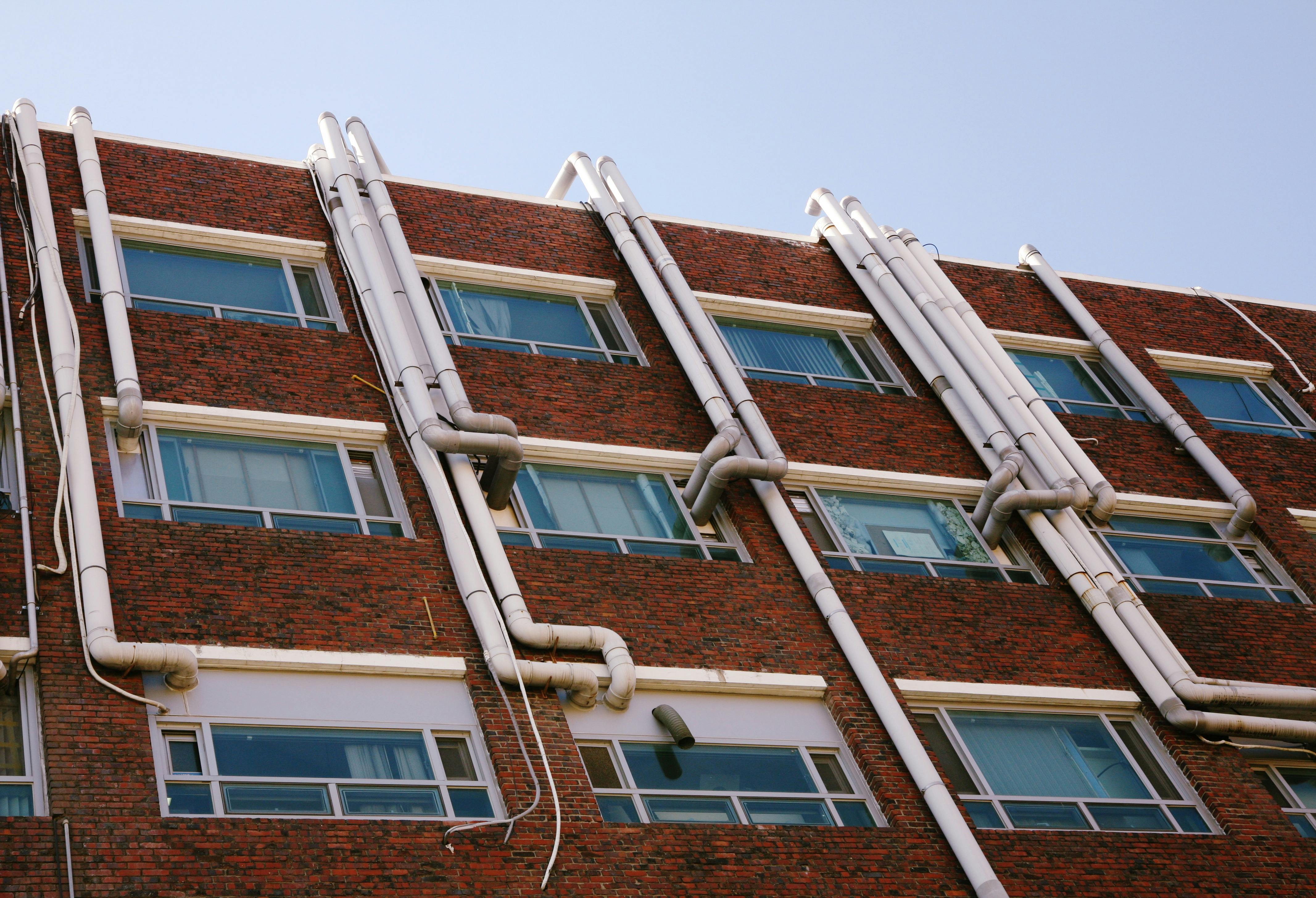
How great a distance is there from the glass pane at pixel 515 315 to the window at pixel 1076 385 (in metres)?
6.80

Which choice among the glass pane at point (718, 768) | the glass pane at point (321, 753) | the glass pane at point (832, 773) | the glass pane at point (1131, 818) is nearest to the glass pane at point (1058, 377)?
the glass pane at point (1131, 818)

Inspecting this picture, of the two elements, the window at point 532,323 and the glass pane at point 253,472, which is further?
the window at point 532,323

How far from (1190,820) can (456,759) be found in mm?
8047

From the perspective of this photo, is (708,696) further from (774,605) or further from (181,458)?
(181,458)

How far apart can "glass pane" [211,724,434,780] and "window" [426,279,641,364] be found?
6.90m

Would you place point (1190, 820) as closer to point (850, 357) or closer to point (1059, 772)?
point (1059, 772)

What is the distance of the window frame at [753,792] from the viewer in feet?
46.4

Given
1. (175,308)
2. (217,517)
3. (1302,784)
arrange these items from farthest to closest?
(175,308) < (1302,784) < (217,517)

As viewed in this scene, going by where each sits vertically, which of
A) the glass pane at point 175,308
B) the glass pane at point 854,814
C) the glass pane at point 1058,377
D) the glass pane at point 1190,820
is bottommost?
the glass pane at point 1190,820

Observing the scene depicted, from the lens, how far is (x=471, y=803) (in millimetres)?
13461

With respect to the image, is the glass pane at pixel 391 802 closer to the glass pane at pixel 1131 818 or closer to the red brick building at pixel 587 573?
the red brick building at pixel 587 573

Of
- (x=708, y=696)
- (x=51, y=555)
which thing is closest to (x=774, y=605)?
(x=708, y=696)

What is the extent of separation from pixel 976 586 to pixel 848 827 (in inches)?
186

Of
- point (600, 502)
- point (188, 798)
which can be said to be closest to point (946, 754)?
point (600, 502)
